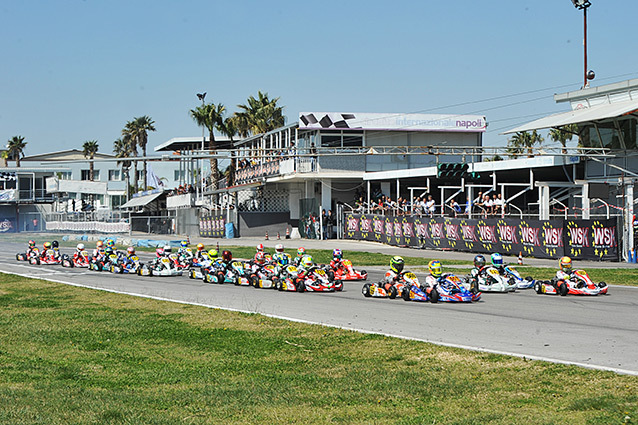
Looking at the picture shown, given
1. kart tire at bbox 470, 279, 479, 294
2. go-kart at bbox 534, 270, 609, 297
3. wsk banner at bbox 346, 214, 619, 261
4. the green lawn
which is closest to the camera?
the green lawn

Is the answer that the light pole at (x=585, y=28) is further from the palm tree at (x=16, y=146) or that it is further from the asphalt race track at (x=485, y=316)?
the palm tree at (x=16, y=146)

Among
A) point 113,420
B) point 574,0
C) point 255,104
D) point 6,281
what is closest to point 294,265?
point 6,281

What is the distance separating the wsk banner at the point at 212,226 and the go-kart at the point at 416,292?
→ 3918 cm

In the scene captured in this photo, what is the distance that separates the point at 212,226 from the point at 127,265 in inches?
1222

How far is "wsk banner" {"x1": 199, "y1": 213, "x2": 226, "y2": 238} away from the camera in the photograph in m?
55.9

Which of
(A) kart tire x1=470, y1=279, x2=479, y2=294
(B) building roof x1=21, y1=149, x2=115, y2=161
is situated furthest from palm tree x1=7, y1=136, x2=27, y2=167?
(A) kart tire x1=470, y1=279, x2=479, y2=294

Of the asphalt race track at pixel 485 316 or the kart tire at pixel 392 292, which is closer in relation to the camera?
the asphalt race track at pixel 485 316

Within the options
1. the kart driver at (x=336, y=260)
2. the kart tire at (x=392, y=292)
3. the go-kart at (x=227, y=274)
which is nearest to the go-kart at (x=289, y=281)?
the go-kart at (x=227, y=274)

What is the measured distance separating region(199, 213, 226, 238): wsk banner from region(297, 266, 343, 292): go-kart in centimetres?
3627

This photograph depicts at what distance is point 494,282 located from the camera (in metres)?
18.8

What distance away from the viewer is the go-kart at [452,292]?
54.0 feet

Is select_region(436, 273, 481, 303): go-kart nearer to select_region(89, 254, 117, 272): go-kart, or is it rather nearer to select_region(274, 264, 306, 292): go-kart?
select_region(274, 264, 306, 292): go-kart

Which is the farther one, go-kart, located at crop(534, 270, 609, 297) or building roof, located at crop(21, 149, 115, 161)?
building roof, located at crop(21, 149, 115, 161)

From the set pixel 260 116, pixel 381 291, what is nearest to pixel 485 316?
pixel 381 291
